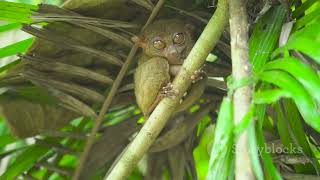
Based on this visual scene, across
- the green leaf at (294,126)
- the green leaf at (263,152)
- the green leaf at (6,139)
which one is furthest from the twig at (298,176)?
the green leaf at (6,139)

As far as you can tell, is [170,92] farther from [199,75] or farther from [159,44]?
[159,44]

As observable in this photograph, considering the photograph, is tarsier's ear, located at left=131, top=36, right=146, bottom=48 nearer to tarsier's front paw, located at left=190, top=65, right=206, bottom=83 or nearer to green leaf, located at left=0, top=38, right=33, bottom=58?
tarsier's front paw, located at left=190, top=65, right=206, bottom=83

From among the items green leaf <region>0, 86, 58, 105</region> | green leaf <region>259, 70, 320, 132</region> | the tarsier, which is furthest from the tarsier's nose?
green leaf <region>259, 70, 320, 132</region>

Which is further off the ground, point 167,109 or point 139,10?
point 139,10

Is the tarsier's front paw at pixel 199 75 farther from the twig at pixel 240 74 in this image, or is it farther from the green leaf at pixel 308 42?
the green leaf at pixel 308 42

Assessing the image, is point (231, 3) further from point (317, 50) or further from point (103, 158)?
point (103, 158)

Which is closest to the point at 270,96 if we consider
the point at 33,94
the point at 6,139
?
the point at 33,94

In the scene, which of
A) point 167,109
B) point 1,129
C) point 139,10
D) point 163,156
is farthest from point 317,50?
point 1,129
